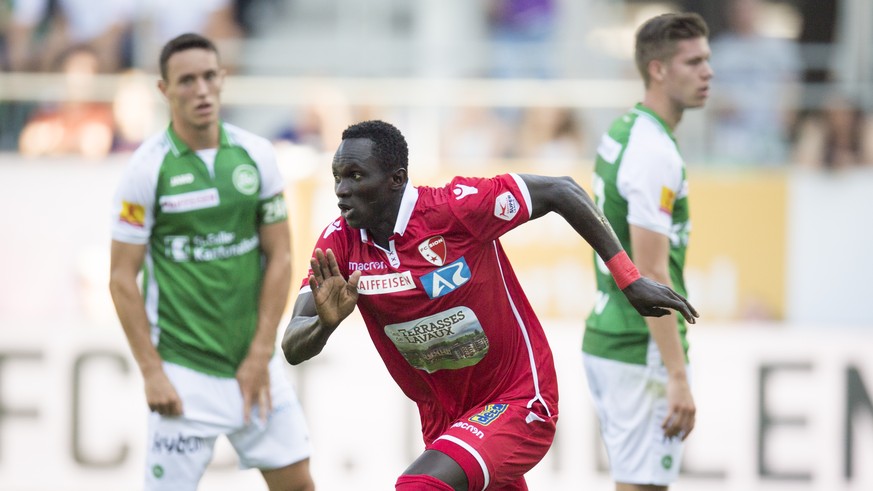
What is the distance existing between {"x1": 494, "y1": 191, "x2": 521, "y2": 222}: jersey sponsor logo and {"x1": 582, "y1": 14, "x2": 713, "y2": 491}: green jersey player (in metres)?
0.84

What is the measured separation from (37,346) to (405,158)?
16.1 feet

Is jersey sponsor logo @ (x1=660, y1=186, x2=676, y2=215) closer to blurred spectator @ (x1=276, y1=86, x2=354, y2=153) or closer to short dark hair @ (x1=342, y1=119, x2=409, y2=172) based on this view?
short dark hair @ (x1=342, y1=119, x2=409, y2=172)

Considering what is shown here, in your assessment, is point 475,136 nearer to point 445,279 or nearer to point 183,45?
point 183,45

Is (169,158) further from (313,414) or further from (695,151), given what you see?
(695,151)

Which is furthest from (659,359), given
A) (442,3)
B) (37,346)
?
(442,3)

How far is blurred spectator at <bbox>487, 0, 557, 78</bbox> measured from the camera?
468 inches

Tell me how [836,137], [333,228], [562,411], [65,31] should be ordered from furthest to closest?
1. [65,31]
2. [836,137]
3. [562,411]
4. [333,228]

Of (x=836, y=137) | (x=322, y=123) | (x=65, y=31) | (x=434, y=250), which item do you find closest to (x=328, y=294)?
(x=434, y=250)

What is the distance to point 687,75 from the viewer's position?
5668 millimetres

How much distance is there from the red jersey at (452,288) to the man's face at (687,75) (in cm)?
122

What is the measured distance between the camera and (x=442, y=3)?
42.1 feet

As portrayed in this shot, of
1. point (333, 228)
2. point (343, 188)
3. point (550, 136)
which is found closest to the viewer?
point (343, 188)

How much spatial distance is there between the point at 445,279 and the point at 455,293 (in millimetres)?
67

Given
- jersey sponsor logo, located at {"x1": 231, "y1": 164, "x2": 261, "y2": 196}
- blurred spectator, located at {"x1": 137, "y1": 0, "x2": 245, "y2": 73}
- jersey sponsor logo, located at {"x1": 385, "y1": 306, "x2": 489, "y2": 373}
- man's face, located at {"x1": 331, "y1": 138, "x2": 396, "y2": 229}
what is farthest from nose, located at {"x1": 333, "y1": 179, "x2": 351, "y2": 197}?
blurred spectator, located at {"x1": 137, "y1": 0, "x2": 245, "y2": 73}
